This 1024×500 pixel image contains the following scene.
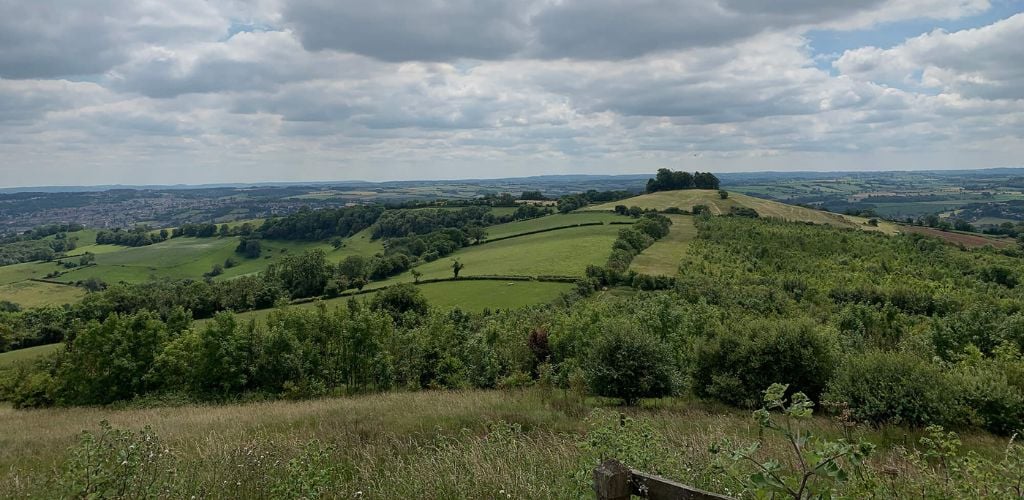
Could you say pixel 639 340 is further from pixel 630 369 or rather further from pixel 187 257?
pixel 187 257

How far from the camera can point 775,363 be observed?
2369cm

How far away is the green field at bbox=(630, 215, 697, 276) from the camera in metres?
81.6

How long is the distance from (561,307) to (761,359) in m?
41.6

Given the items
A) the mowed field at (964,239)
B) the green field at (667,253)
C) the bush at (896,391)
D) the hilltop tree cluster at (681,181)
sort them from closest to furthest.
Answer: the bush at (896,391)
the green field at (667,253)
the mowed field at (964,239)
the hilltop tree cluster at (681,181)

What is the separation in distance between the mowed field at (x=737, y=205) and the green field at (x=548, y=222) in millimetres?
14012

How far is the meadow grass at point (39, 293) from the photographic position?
97012 millimetres

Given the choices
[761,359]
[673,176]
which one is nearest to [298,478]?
[761,359]

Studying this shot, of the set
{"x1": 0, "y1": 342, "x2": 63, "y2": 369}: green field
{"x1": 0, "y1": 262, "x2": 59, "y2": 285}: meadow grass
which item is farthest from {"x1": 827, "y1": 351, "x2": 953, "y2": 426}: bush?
{"x1": 0, "y1": 262, "x2": 59, "y2": 285}: meadow grass

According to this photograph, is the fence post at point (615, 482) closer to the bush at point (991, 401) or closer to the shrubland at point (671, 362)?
the shrubland at point (671, 362)

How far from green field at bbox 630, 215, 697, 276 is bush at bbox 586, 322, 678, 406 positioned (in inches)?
2182

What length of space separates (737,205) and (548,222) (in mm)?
48808

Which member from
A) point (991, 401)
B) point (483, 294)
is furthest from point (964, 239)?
point (991, 401)

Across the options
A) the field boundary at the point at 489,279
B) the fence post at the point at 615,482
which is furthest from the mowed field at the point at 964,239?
the fence post at the point at 615,482

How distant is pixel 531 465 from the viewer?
25.1 ft
